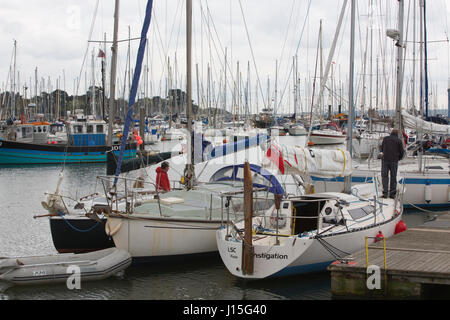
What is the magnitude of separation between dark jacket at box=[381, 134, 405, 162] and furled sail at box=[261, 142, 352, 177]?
231cm

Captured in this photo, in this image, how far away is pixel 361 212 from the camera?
15766 millimetres

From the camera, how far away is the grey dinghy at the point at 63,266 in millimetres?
13906

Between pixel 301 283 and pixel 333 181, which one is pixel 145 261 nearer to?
pixel 301 283

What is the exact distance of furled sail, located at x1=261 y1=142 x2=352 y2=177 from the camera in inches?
Answer: 647

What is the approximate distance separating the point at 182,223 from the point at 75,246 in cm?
326

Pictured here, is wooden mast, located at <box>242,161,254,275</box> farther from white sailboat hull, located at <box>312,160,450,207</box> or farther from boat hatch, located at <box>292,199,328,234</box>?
white sailboat hull, located at <box>312,160,450,207</box>

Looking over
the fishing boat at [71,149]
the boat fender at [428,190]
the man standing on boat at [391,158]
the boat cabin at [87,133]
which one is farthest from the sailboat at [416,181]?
the boat cabin at [87,133]

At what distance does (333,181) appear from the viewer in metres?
24.7

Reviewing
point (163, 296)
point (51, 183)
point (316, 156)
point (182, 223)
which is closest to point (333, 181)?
point (316, 156)

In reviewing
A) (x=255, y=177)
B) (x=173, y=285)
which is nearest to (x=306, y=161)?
(x=255, y=177)

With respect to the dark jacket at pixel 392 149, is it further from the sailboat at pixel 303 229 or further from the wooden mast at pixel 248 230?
the wooden mast at pixel 248 230
